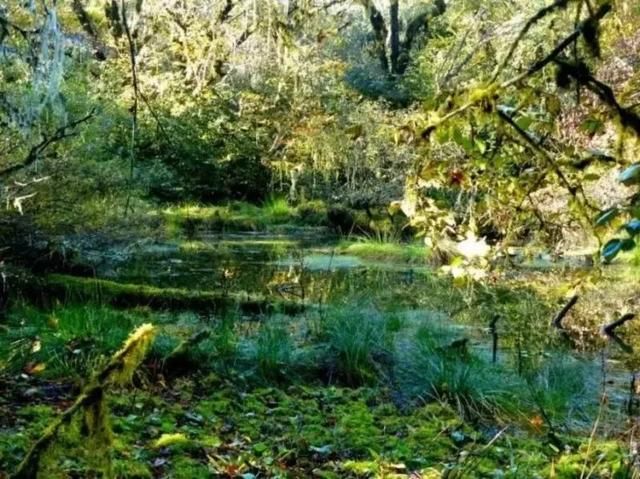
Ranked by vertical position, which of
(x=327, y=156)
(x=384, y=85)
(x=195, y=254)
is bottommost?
(x=195, y=254)

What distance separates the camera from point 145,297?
25.7 feet

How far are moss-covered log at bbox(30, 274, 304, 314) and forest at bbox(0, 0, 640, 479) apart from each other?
0.10 feet

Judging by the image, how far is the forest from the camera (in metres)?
2.05

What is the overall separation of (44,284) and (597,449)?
5.67 metres

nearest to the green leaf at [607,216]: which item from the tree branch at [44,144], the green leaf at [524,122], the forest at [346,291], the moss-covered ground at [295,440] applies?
the forest at [346,291]

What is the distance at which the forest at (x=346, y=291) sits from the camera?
2049 mm

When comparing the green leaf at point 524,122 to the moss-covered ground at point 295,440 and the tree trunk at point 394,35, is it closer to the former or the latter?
the moss-covered ground at point 295,440

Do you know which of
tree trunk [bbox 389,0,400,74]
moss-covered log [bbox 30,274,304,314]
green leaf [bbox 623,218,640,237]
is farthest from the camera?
tree trunk [bbox 389,0,400,74]

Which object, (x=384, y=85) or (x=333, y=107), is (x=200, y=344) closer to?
(x=333, y=107)

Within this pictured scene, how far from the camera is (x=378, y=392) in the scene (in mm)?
5125

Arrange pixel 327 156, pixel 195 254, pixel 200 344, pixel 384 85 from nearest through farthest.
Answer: pixel 200 344, pixel 195 254, pixel 327 156, pixel 384 85

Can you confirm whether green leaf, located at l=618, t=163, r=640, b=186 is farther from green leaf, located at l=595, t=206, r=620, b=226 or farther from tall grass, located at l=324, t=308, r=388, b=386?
tall grass, located at l=324, t=308, r=388, b=386

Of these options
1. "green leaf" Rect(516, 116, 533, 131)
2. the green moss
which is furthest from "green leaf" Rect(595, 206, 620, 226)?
the green moss

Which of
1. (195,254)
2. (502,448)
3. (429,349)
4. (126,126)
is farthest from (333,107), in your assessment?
(502,448)
